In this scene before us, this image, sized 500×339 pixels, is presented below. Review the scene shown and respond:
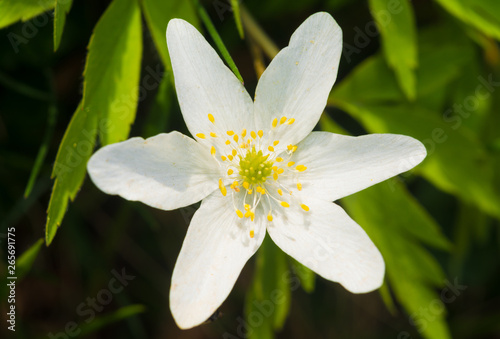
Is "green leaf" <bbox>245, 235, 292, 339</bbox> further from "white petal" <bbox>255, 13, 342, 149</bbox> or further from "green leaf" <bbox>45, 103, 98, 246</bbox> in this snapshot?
"green leaf" <bbox>45, 103, 98, 246</bbox>

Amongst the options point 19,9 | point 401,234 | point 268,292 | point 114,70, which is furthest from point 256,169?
point 19,9

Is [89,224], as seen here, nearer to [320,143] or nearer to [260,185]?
[260,185]

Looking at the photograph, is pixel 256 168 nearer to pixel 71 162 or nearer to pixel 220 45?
pixel 220 45

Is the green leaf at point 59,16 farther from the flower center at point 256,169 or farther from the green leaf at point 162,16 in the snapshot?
the flower center at point 256,169

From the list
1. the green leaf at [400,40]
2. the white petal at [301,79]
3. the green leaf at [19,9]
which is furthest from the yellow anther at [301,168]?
the green leaf at [19,9]

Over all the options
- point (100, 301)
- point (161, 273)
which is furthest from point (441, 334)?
point (100, 301)
